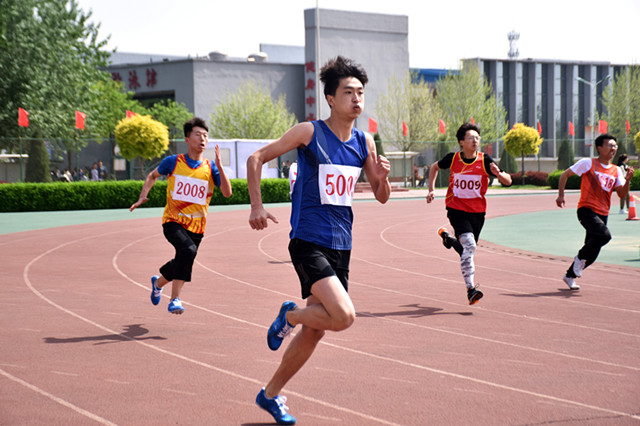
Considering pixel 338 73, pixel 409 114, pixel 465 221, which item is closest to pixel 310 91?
pixel 409 114

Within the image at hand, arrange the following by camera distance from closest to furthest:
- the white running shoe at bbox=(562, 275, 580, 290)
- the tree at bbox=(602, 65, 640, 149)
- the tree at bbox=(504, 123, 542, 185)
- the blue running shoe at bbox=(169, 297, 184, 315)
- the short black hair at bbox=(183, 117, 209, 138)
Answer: the blue running shoe at bbox=(169, 297, 184, 315), the short black hair at bbox=(183, 117, 209, 138), the white running shoe at bbox=(562, 275, 580, 290), the tree at bbox=(504, 123, 542, 185), the tree at bbox=(602, 65, 640, 149)

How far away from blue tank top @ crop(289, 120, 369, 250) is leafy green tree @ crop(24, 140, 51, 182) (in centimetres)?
3156

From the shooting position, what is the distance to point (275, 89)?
67.1m

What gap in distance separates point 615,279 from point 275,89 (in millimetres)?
58066

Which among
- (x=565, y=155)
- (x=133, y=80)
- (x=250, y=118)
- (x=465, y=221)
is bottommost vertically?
(x=465, y=221)

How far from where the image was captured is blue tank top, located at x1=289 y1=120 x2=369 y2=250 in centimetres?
465

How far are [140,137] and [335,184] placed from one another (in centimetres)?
3216

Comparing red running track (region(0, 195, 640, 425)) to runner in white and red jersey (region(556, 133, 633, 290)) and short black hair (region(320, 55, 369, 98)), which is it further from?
short black hair (region(320, 55, 369, 98))

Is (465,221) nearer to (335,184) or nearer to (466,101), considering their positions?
(335,184)

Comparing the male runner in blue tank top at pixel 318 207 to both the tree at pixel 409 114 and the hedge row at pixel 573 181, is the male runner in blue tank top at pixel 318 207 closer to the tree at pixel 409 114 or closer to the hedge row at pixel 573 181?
the hedge row at pixel 573 181

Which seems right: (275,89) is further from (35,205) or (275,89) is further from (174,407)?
(174,407)

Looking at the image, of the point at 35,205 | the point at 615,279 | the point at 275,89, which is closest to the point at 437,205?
the point at 35,205

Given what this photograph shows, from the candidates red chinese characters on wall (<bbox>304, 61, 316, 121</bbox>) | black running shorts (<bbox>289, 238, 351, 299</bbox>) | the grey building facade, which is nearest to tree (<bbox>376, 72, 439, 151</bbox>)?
red chinese characters on wall (<bbox>304, 61, 316, 121</bbox>)

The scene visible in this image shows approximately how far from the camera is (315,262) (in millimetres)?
4504
